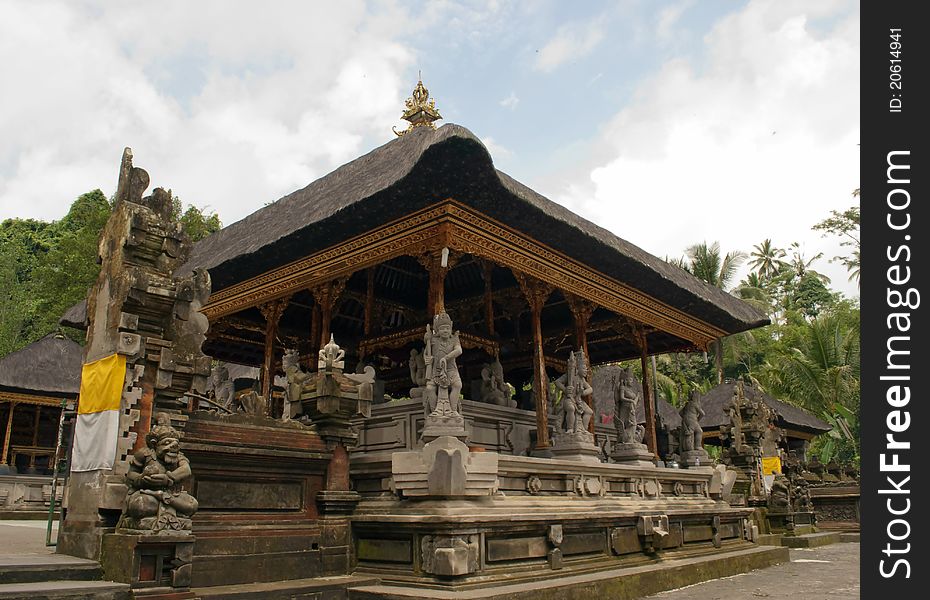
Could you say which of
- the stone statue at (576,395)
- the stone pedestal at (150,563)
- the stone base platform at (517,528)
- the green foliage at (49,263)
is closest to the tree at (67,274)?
the green foliage at (49,263)

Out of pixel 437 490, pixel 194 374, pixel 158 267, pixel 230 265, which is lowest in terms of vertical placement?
pixel 437 490

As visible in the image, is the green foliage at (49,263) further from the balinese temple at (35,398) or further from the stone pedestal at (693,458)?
the stone pedestal at (693,458)

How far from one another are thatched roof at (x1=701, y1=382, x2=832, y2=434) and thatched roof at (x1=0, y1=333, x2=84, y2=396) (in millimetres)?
24955

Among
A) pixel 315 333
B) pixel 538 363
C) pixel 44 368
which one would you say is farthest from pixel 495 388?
pixel 44 368

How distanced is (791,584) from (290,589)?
332 inches

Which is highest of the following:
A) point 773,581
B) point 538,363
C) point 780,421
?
point 538,363

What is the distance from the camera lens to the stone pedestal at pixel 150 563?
680 cm

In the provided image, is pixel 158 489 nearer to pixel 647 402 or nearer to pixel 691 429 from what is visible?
pixel 647 402

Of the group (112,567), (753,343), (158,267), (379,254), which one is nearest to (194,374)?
(158,267)

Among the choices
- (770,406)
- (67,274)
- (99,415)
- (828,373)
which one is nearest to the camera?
(99,415)

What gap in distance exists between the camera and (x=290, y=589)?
8.22m

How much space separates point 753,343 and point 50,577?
157ft

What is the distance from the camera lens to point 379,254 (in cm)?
1231
